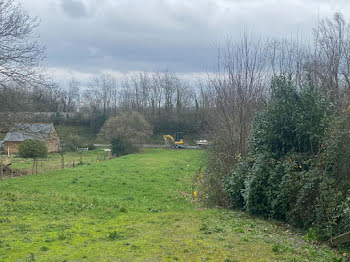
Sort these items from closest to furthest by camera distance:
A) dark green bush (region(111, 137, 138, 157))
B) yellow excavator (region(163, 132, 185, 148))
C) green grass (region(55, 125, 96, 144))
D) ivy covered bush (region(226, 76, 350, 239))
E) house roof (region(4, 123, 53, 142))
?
1. ivy covered bush (region(226, 76, 350, 239))
2. house roof (region(4, 123, 53, 142))
3. dark green bush (region(111, 137, 138, 157))
4. yellow excavator (region(163, 132, 185, 148))
5. green grass (region(55, 125, 96, 144))

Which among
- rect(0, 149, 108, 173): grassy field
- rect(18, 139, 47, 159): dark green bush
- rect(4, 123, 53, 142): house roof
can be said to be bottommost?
rect(0, 149, 108, 173): grassy field

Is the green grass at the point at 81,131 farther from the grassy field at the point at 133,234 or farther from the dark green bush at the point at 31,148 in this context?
the grassy field at the point at 133,234

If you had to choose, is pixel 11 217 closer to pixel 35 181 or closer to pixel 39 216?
pixel 39 216

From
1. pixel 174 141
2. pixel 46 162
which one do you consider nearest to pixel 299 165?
pixel 46 162

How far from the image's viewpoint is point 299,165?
894 cm

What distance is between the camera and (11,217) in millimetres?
9953

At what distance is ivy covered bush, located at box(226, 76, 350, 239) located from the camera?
24.6 ft

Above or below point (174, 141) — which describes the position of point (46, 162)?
below

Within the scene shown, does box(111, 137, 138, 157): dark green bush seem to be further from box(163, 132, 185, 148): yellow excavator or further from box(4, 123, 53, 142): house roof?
box(4, 123, 53, 142): house roof

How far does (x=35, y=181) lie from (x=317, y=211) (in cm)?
1599

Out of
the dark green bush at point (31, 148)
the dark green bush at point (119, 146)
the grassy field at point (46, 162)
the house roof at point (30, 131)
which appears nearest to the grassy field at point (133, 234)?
the house roof at point (30, 131)

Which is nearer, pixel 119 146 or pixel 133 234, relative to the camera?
pixel 133 234

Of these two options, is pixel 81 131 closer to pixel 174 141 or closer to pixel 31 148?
pixel 174 141

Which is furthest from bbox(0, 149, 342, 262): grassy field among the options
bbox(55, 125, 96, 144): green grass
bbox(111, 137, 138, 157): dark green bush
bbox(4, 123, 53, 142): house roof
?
bbox(55, 125, 96, 144): green grass
